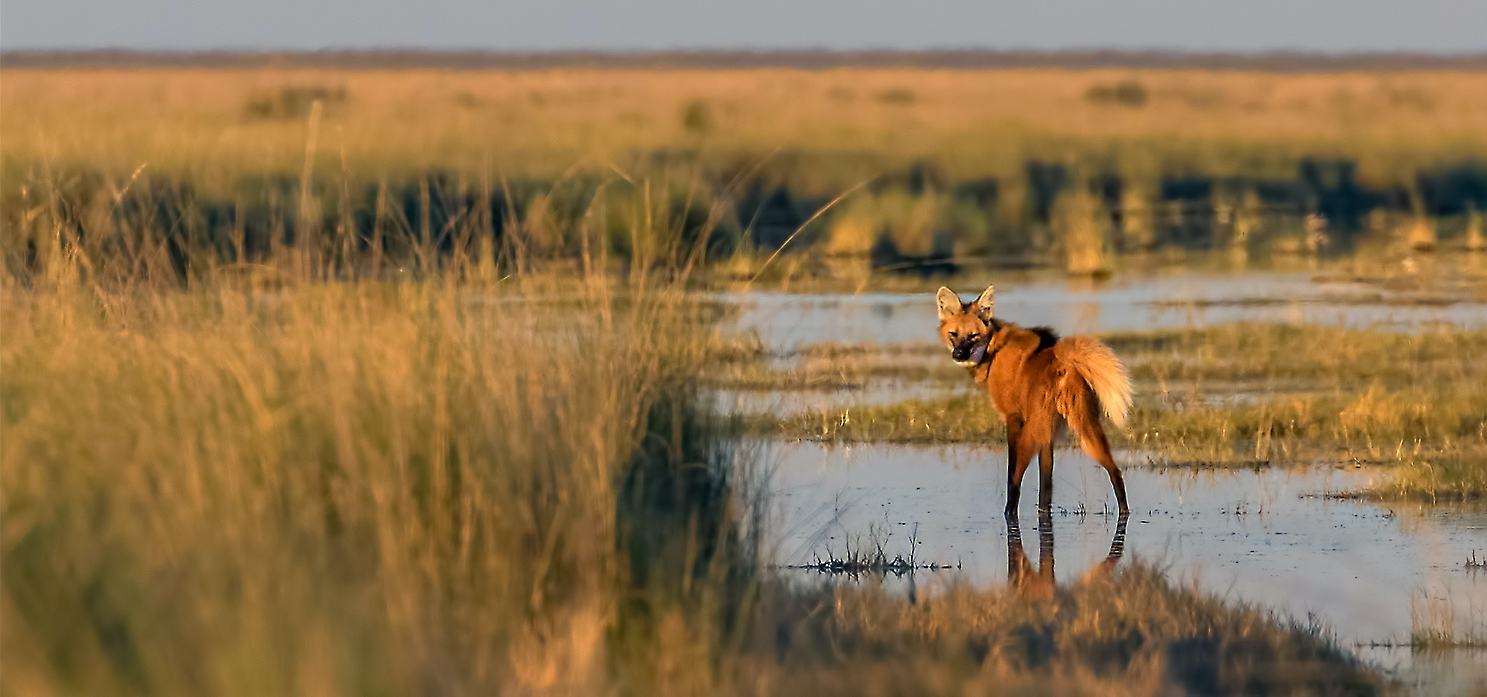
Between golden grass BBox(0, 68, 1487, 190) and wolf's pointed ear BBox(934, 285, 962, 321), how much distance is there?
2217 cm

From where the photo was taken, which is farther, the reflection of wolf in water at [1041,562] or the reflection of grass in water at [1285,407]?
the reflection of grass in water at [1285,407]

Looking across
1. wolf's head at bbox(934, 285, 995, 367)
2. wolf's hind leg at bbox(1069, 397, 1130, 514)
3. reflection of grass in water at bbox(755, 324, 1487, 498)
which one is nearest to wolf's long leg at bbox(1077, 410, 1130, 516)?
wolf's hind leg at bbox(1069, 397, 1130, 514)

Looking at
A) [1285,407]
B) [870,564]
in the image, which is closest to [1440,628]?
[870,564]

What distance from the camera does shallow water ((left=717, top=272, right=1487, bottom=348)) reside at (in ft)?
63.1

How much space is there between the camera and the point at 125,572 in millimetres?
5836

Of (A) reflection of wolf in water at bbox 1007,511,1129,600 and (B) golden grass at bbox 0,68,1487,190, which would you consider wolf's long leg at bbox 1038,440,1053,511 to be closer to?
(A) reflection of wolf in water at bbox 1007,511,1129,600

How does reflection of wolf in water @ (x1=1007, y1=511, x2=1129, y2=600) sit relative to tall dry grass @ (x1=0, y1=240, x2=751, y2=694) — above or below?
below

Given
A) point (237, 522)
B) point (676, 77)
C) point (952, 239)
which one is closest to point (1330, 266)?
point (952, 239)

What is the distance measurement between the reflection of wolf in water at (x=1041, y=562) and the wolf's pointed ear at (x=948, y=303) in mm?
1356

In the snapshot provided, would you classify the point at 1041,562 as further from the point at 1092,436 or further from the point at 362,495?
the point at 362,495

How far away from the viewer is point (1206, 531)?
928 centimetres

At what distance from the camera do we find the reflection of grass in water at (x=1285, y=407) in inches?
459

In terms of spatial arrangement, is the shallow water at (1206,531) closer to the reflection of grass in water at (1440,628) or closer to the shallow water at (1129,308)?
the reflection of grass in water at (1440,628)

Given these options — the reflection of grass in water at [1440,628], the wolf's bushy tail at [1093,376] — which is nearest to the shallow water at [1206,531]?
the reflection of grass in water at [1440,628]
